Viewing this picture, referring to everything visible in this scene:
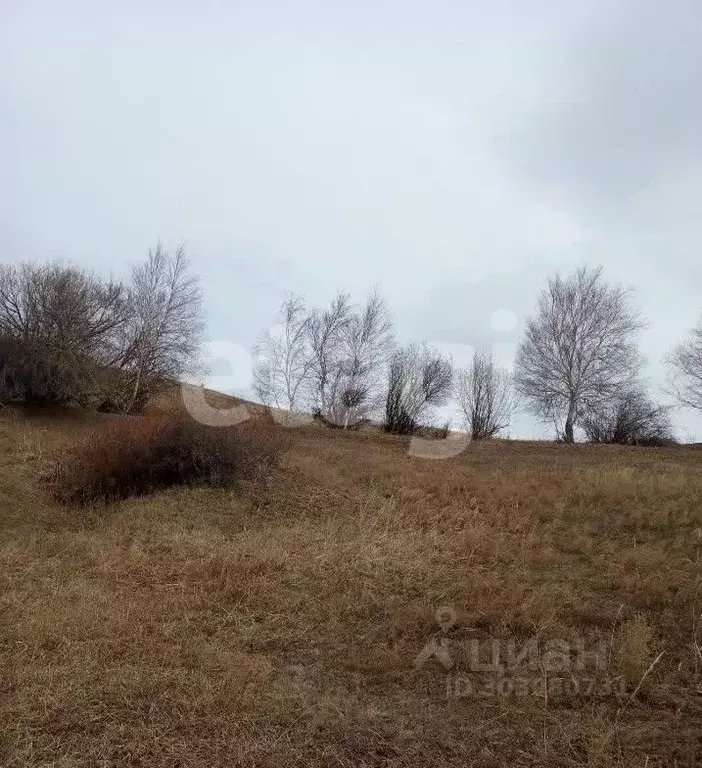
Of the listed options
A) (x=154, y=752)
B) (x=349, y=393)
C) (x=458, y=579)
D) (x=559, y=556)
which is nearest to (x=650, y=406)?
(x=349, y=393)

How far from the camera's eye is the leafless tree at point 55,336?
72.5 feet

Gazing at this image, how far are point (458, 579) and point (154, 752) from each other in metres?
4.80

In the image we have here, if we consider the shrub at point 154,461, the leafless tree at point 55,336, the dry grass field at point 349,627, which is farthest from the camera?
the leafless tree at point 55,336

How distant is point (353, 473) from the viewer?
14.2 meters

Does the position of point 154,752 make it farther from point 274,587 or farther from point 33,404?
point 33,404

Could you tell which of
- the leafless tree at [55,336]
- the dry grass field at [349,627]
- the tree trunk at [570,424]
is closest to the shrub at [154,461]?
the dry grass field at [349,627]

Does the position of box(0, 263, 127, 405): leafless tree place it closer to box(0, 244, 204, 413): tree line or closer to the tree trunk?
box(0, 244, 204, 413): tree line

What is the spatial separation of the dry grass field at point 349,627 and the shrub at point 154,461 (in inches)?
23.3

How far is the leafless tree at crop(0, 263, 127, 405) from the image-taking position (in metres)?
22.1

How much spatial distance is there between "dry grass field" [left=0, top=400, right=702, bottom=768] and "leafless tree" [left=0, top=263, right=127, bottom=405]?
34.8ft

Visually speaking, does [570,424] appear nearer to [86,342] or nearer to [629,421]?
[629,421]

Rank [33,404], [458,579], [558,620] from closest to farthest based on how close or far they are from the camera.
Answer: [558,620] < [458,579] < [33,404]

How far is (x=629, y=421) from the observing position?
2967 centimetres

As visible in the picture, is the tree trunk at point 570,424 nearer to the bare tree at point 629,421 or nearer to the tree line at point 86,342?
the bare tree at point 629,421
